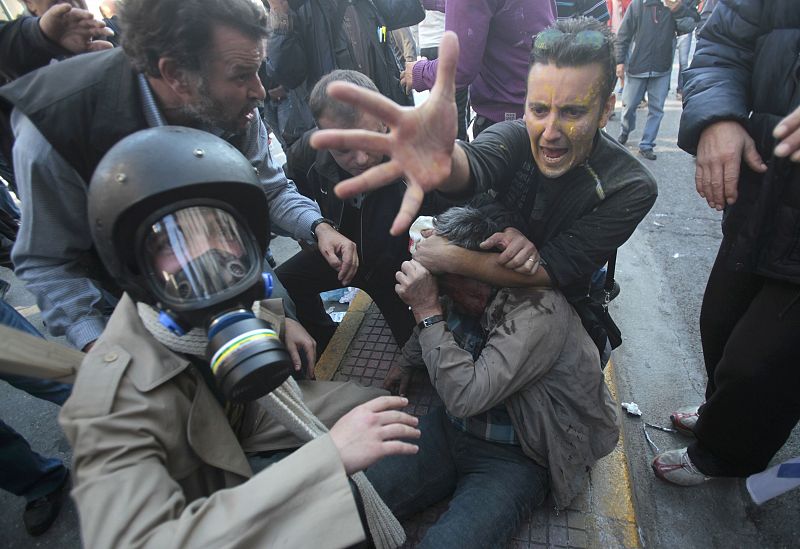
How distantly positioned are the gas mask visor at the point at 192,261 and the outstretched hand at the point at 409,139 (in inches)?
14.4

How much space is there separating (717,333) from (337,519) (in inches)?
80.7

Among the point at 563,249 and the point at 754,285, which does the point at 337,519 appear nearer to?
the point at 563,249

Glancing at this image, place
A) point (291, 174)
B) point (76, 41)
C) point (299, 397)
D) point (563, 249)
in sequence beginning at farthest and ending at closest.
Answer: point (291, 174) < point (76, 41) < point (563, 249) < point (299, 397)

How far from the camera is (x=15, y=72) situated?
2322 millimetres

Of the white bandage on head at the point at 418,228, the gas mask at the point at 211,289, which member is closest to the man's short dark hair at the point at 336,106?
the white bandage on head at the point at 418,228

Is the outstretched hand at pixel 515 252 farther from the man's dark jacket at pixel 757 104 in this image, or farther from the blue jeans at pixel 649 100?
the blue jeans at pixel 649 100

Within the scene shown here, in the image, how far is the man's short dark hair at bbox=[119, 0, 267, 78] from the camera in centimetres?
168

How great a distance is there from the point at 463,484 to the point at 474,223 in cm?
113

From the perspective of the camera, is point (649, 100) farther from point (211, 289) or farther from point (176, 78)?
point (211, 289)

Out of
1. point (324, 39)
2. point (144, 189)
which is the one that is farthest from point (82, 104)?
point (324, 39)

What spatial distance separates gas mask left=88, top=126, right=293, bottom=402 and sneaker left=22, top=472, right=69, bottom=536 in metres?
2.06

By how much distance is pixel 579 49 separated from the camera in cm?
169

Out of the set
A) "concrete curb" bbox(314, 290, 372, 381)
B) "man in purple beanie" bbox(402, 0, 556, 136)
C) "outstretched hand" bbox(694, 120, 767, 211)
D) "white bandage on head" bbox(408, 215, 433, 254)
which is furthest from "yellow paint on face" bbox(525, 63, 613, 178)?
"concrete curb" bbox(314, 290, 372, 381)

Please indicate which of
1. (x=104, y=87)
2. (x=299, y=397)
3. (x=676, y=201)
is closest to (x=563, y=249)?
(x=299, y=397)
